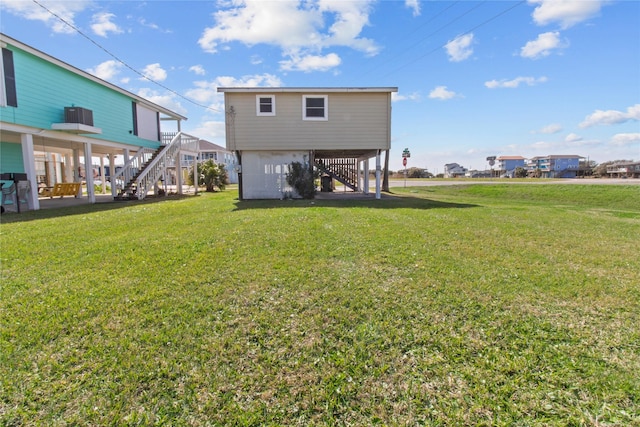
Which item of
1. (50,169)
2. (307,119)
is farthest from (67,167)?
(307,119)

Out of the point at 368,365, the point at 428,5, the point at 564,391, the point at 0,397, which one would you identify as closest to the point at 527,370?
the point at 564,391

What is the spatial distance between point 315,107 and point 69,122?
883cm

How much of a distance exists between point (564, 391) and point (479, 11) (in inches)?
536

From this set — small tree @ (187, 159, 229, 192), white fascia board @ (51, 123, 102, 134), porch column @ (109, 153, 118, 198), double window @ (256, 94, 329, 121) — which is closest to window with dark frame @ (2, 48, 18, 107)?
white fascia board @ (51, 123, 102, 134)

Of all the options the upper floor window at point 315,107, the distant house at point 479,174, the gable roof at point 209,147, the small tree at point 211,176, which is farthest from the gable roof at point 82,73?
the distant house at point 479,174

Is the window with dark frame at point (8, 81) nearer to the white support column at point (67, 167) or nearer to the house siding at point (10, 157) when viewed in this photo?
the house siding at point (10, 157)

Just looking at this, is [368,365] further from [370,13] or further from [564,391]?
[370,13]

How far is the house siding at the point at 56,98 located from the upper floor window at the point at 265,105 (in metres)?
6.71

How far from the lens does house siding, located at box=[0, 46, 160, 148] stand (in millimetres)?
10297

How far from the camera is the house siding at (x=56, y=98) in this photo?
405 inches

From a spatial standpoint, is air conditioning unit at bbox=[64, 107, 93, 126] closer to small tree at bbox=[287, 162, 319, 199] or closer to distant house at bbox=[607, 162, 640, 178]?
small tree at bbox=[287, 162, 319, 199]

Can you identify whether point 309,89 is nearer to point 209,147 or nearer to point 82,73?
point 82,73

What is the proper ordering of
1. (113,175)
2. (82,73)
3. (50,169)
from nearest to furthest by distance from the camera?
(82,73) → (113,175) → (50,169)

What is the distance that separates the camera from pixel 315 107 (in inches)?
536
